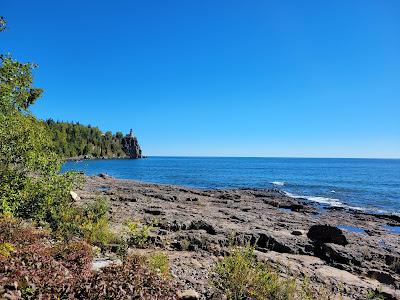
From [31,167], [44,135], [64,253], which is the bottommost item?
[64,253]

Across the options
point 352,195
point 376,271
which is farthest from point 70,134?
point 376,271

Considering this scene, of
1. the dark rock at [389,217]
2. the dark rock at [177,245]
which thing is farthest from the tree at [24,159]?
the dark rock at [389,217]

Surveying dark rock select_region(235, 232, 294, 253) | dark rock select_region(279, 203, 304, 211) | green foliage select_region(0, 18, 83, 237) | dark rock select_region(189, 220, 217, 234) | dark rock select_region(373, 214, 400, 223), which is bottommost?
dark rock select_region(373, 214, 400, 223)

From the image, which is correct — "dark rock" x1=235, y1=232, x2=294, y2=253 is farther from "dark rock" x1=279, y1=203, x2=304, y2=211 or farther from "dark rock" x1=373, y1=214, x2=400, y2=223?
"dark rock" x1=373, y1=214, x2=400, y2=223

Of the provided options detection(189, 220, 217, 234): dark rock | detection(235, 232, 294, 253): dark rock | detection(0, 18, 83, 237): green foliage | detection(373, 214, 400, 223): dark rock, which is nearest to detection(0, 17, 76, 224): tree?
detection(0, 18, 83, 237): green foliage

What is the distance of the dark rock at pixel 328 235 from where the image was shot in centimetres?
1952

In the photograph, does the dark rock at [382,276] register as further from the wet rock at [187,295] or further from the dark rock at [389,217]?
the dark rock at [389,217]

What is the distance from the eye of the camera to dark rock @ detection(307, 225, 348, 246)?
19516 millimetres

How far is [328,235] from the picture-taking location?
20047 millimetres

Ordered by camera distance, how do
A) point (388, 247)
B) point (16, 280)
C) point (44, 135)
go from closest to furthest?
1. point (16, 280)
2. point (44, 135)
3. point (388, 247)

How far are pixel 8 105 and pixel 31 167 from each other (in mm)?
2396

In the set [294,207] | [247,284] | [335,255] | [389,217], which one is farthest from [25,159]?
[389,217]

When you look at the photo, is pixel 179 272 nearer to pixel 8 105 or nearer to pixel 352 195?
pixel 8 105

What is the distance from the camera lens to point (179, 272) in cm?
1013
